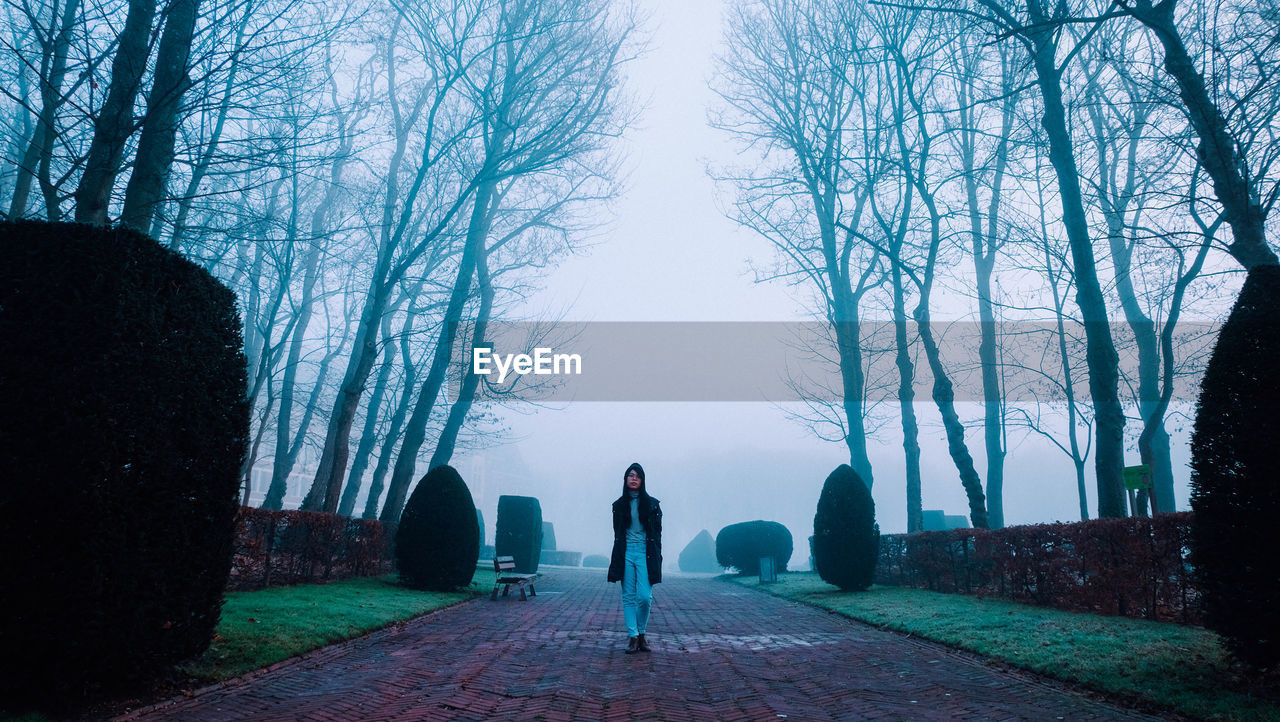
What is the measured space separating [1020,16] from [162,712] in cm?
1450

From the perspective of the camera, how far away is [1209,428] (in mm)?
5750

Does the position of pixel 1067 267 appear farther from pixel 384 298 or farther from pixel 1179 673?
pixel 384 298

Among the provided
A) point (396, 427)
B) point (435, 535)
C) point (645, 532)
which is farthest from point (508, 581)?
point (396, 427)

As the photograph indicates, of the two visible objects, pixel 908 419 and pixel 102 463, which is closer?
pixel 102 463

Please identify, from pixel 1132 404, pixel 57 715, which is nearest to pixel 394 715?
pixel 57 715

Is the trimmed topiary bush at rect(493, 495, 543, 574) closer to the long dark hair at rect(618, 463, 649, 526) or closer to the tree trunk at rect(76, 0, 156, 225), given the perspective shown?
the long dark hair at rect(618, 463, 649, 526)

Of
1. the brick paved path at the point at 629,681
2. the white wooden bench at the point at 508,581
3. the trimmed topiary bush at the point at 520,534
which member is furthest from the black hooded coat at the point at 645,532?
the trimmed topiary bush at the point at 520,534

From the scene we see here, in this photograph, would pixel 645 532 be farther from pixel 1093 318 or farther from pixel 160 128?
pixel 1093 318

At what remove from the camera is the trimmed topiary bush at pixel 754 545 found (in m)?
24.7

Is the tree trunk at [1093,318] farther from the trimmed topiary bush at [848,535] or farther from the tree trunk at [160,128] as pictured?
the tree trunk at [160,128]

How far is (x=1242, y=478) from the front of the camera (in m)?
5.41

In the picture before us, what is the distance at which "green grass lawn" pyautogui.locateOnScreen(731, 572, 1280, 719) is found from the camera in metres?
5.25

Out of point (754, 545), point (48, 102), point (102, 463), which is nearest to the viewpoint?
point (102, 463)

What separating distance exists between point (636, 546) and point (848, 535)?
8.45m
